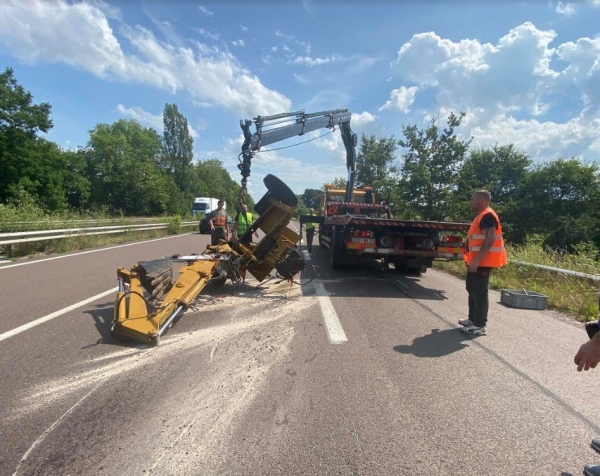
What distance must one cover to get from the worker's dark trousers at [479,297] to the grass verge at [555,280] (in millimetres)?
2207

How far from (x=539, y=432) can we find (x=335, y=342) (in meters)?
2.10

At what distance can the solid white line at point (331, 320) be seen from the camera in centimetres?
440

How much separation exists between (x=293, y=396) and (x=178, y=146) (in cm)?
7053

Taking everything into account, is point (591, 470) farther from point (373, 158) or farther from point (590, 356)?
point (373, 158)

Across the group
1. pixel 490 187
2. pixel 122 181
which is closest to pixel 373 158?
pixel 490 187

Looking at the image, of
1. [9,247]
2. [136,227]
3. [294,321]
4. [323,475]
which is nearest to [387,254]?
[294,321]

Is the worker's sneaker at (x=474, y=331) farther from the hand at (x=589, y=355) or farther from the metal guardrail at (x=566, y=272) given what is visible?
the metal guardrail at (x=566, y=272)

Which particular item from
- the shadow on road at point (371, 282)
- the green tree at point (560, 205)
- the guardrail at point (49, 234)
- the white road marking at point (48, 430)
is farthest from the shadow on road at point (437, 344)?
the green tree at point (560, 205)

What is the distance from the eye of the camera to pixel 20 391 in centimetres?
302

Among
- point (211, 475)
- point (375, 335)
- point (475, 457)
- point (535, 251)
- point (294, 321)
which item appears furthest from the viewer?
point (535, 251)

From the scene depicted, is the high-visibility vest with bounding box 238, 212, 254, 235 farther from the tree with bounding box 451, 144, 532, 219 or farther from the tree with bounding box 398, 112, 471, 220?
the tree with bounding box 451, 144, 532, 219

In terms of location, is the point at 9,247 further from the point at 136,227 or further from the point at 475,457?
the point at 475,457

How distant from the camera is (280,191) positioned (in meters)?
6.80

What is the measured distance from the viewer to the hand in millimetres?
2051
